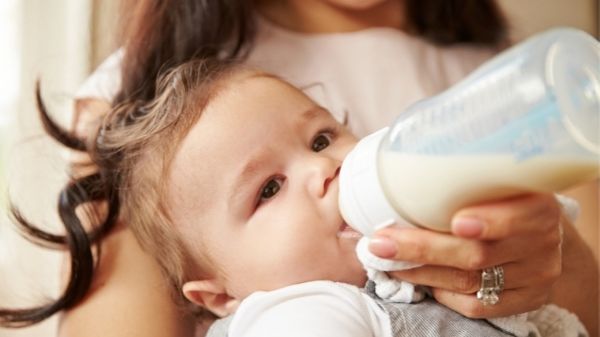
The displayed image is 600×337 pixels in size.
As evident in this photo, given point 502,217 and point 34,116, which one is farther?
point 34,116

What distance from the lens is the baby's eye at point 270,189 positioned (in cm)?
82

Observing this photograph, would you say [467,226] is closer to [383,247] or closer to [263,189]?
[383,247]

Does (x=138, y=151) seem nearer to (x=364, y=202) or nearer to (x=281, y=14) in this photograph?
(x=364, y=202)

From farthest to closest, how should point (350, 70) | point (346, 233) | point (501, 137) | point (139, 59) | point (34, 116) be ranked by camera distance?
point (34, 116) < point (350, 70) < point (139, 59) < point (346, 233) < point (501, 137)

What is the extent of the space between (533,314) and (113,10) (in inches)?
38.0

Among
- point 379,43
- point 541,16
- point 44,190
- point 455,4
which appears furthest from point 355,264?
point 541,16

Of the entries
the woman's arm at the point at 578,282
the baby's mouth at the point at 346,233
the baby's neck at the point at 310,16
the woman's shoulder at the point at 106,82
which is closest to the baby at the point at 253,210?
the baby's mouth at the point at 346,233

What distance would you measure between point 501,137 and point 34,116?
113 cm

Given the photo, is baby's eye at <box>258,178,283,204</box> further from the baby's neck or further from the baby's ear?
the baby's neck

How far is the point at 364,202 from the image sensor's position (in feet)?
2.20

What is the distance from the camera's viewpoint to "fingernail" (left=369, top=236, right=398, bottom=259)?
653 millimetres

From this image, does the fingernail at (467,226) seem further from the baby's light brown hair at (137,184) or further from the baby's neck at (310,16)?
the baby's neck at (310,16)

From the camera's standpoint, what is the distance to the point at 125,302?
0.98m

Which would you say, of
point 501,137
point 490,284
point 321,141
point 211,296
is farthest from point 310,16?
point 501,137
